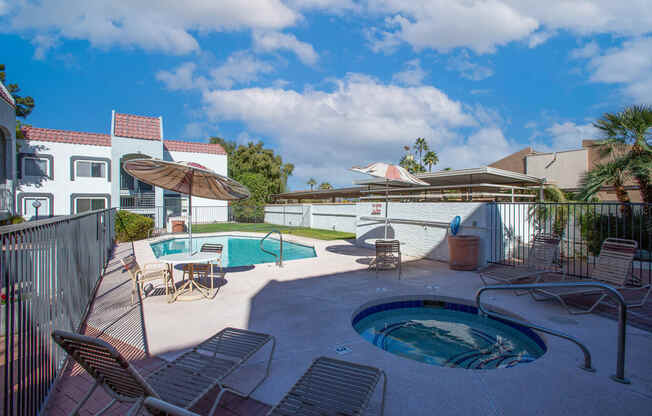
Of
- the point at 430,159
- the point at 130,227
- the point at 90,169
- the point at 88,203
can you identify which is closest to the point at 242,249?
the point at 130,227

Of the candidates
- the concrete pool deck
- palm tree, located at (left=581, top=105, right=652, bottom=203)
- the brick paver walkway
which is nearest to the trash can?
the brick paver walkway

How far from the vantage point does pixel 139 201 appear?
24188 mm

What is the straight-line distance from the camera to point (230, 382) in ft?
10.4

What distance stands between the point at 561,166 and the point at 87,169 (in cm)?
3919

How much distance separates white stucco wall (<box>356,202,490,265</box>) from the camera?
9086 millimetres

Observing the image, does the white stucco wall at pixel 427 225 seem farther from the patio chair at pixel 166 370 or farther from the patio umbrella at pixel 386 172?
the patio chair at pixel 166 370

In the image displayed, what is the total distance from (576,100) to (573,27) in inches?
836

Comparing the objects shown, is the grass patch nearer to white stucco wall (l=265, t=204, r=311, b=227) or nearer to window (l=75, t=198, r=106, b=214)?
white stucco wall (l=265, t=204, r=311, b=227)

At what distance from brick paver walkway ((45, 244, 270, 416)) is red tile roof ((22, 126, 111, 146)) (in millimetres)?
22729

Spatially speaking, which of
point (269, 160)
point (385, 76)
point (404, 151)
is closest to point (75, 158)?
point (269, 160)

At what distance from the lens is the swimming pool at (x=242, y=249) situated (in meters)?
12.6

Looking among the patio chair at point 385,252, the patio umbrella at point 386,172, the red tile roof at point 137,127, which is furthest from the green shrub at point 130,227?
the patio chair at point 385,252

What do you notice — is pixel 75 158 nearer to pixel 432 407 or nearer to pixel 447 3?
pixel 447 3

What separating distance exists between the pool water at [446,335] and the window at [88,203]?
87.0 ft
